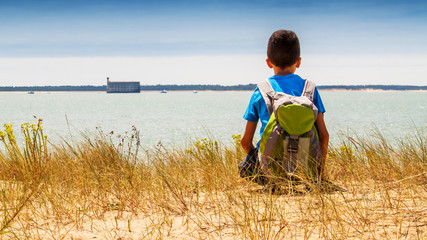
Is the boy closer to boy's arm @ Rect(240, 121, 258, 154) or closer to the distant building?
boy's arm @ Rect(240, 121, 258, 154)

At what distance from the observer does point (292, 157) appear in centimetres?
369

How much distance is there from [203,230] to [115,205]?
1073mm

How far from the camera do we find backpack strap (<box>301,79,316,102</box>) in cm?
365

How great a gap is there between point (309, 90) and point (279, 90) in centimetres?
26

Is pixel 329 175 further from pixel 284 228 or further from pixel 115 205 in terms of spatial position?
pixel 115 205

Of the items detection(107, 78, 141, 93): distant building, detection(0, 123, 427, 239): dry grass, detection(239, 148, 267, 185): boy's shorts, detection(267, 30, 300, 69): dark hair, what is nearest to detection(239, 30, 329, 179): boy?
detection(267, 30, 300, 69): dark hair

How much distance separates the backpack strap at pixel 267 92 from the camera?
3621 millimetres

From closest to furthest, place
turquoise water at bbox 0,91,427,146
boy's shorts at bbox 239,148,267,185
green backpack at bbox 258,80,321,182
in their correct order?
green backpack at bbox 258,80,321,182, boy's shorts at bbox 239,148,267,185, turquoise water at bbox 0,91,427,146

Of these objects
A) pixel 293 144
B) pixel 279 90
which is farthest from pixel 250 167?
pixel 279 90

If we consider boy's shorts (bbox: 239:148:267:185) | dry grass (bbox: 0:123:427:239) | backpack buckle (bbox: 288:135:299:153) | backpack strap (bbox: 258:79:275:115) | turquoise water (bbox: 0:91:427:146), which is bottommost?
turquoise water (bbox: 0:91:427:146)

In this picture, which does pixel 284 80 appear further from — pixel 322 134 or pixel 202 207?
pixel 202 207

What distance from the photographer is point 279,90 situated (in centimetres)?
370

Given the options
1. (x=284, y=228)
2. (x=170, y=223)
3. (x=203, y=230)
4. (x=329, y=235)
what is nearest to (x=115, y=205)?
(x=170, y=223)

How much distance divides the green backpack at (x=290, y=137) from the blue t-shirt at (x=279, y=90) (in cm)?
6
